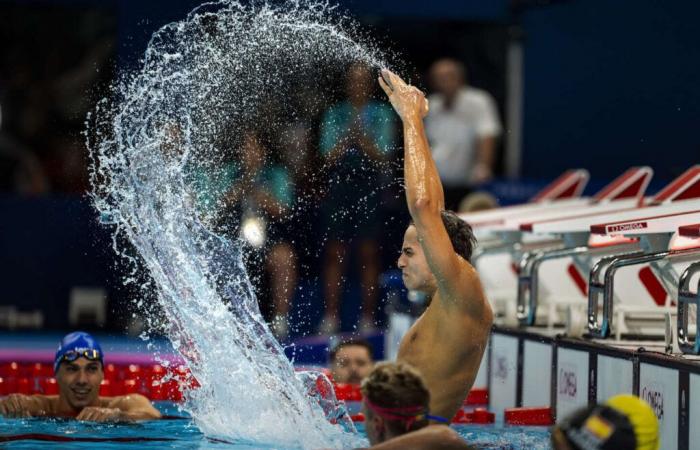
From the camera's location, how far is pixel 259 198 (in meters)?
10.4

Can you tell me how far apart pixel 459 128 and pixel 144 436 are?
6716mm

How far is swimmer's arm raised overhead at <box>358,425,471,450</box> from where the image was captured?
12.6 feet

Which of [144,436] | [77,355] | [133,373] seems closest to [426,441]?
[144,436]

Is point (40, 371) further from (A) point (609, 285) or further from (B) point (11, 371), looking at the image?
(A) point (609, 285)

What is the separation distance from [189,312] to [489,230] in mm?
2910

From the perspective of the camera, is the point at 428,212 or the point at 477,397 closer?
the point at 428,212

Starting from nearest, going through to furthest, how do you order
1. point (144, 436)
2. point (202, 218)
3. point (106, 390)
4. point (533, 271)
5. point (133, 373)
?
point (144, 436), point (533, 271), point (106, 390), point (133, 373), point (202, 218)

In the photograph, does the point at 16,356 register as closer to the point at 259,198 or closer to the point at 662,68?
the point at 259,198

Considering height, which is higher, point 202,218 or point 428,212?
point 202,218

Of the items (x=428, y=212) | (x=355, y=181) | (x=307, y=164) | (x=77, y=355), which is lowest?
(x=77, y=355)

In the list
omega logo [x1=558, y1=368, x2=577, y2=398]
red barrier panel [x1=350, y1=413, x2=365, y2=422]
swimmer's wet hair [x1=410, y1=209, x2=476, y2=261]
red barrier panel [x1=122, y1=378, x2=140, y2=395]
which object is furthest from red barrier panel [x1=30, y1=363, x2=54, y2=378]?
swimmer's wet hair [x1=410, y1=209, x2=476, y2=261]

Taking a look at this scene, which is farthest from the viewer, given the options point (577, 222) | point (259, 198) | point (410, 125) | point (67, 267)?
point (67, 267)

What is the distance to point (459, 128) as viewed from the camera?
1204cm

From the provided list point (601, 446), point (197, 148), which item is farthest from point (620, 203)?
point (601, 446)
